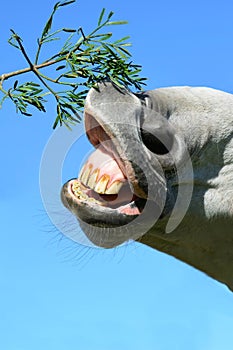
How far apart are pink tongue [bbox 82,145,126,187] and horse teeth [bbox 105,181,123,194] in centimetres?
2

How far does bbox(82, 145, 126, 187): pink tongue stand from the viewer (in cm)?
395

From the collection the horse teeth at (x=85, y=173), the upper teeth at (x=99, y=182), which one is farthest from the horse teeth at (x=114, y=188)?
the horse teeth at (x=85, y=173)

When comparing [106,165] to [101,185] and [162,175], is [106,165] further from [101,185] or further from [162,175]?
[162,175]

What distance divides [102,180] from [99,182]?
0.6 inches

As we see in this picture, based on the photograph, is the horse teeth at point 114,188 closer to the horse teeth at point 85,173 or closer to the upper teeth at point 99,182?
the upper teeth at point 99,182

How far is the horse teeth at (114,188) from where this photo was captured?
3.93 meters

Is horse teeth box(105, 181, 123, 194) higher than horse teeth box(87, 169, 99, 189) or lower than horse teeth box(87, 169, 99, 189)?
lower

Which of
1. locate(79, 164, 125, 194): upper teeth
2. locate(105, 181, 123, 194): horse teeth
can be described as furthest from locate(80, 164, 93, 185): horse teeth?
locate(105, 181, 123, 194): horse teeth

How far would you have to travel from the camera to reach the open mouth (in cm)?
393

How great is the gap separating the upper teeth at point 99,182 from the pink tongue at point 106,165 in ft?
0.04

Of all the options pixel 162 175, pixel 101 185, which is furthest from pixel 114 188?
pixel 162 175

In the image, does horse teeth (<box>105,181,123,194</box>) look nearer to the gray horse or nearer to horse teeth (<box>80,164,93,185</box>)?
the gray horse

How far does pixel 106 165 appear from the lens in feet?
13.0

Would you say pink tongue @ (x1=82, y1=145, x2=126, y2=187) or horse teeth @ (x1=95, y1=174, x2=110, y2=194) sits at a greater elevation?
pink tongue @ (x1=82, y1=145, x2=126, y2=187)
